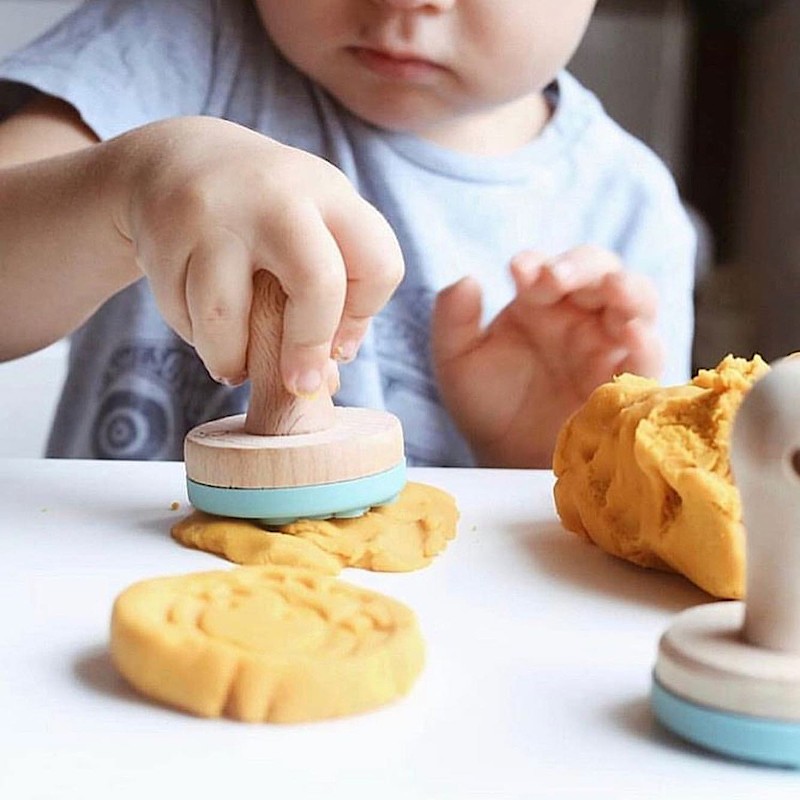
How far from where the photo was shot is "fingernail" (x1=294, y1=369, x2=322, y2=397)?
474 millimetres

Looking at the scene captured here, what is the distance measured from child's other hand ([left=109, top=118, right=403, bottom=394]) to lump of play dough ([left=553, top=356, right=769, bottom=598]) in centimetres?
10

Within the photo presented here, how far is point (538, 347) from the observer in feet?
2.64

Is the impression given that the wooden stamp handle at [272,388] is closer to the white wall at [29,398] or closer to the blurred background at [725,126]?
the white wall at [29,398]

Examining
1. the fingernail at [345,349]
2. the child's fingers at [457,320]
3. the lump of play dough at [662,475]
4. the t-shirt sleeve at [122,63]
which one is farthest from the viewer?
the t-shirt sleeve at [122,63]

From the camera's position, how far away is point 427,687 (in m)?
0.33

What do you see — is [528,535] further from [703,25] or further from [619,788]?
[703,25]

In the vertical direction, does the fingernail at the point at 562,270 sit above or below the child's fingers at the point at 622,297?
above

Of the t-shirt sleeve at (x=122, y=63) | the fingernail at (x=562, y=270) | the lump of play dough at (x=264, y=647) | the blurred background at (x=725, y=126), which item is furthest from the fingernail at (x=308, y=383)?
the blurred background at (x=725, y=126)

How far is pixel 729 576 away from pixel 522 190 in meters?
0.75

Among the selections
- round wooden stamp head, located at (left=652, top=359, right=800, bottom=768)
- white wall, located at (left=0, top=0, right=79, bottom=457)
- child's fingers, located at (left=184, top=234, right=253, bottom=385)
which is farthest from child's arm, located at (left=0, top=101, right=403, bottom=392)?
white wall, located at (left=0, top=0, right=79, bottom=457)

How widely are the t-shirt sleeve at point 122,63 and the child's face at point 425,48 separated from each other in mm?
99

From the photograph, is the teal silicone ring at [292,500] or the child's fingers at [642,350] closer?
the teal silicone ring at [292,500]

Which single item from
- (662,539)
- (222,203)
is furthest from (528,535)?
→ (222,203)

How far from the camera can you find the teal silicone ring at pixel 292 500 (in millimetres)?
448
